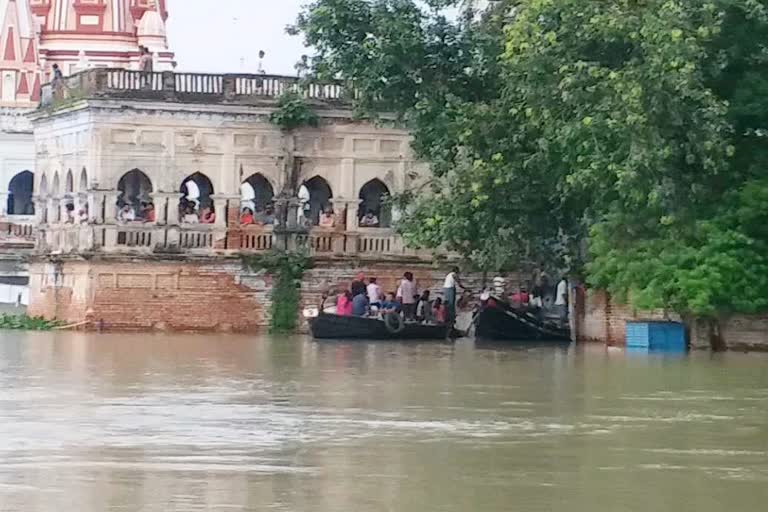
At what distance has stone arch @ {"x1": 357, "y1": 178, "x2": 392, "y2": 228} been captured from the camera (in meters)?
42.6

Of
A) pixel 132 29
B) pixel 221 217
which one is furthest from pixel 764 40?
pixel 132 29

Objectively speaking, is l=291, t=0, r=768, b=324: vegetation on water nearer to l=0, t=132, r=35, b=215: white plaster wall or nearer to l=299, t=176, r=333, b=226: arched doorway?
l=299, t=176, r=333, b=226: arched doorway

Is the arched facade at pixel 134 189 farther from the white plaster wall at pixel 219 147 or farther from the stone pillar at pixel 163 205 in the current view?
the stone pillar at pixel 163 205

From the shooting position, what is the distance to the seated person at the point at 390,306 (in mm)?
37781

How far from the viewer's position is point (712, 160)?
30.1 meters

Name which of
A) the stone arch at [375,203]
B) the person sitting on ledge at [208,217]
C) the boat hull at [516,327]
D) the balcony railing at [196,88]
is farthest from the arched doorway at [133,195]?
the boat hull at [516,327]

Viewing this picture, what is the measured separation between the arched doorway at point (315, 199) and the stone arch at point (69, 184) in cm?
450

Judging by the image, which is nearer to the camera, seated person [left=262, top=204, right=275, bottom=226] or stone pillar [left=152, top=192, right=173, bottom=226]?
stone pillar [left=152, top=192, right=173, bottom=226]

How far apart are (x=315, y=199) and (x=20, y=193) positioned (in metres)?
22.5

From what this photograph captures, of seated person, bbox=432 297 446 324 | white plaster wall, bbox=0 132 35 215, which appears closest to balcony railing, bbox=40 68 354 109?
seated person, bbox=432 297 446 324

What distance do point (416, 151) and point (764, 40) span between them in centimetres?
846

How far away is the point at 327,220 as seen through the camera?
42.4 metres

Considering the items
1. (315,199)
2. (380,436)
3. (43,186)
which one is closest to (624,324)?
(315,199)

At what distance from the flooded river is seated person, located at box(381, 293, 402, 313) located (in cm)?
970
